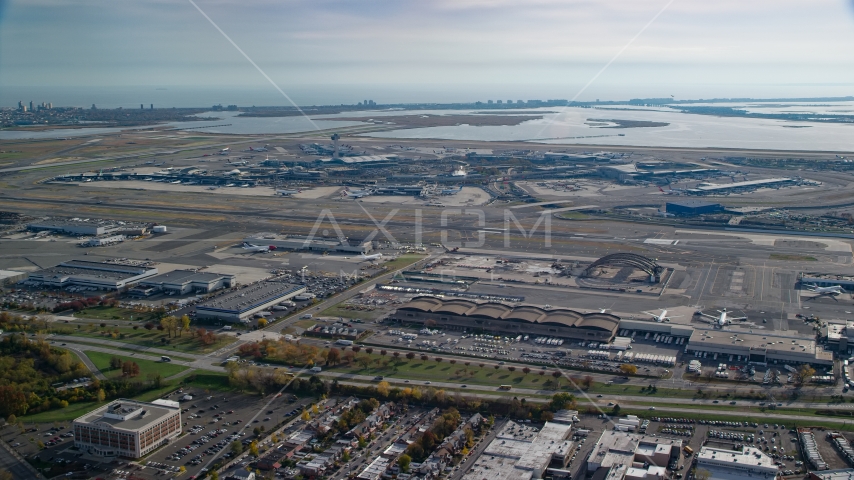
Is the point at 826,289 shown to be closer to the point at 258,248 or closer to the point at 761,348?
the point at 761,348

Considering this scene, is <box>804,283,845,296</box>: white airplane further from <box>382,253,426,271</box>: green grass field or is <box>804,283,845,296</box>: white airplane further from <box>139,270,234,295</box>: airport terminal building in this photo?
<box>139,270,234,295</box>: airport terminal building

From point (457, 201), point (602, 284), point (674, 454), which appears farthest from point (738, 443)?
point (457, 201)

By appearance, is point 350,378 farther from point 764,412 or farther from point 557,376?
point 764,412

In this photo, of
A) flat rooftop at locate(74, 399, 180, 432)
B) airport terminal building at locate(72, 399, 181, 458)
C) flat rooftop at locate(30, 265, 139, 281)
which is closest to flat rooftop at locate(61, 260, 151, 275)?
flat rooftop at locate(30, 265, 139, 281)

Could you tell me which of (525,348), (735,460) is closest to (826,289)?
(525,348)

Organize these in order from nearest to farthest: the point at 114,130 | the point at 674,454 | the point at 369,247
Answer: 1. the point at 674,454
2. the point at 369,247
3. the point at 114,130

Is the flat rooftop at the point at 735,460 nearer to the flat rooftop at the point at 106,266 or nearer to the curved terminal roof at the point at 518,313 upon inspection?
the curved terminal roof at the point at 518,313
